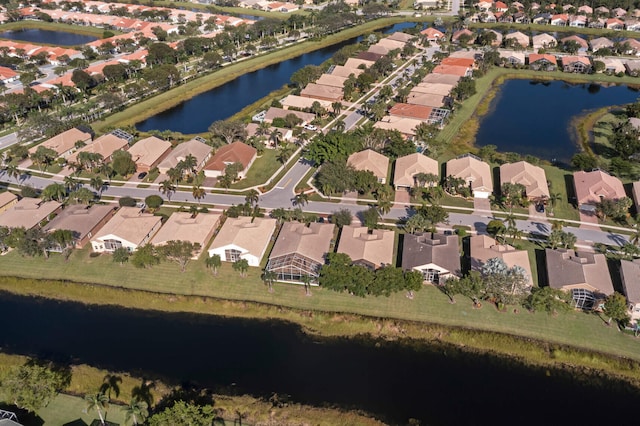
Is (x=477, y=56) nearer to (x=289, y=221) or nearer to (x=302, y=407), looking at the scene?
(x=289, y=221)

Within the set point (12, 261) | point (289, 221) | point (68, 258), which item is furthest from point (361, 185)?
→ point (12, 261)

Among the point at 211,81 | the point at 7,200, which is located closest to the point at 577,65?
the point at 211,81

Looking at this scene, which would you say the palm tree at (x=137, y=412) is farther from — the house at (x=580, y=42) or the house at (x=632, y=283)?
the house at (x=580, y=42)

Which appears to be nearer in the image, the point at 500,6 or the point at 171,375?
the point at 171,375

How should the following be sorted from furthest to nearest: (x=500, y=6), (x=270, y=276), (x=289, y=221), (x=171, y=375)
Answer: (x=500, y=6) → (x=289, y=221) → (x=270, y=276) → (x=171, y=375)

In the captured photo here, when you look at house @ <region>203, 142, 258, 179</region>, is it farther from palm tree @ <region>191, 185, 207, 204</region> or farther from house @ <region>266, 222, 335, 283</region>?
house @ <region>266, 222, 335, 283</region>

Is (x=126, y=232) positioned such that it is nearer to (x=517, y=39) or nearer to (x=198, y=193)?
(x=198, y=193)

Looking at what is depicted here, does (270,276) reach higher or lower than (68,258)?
higher

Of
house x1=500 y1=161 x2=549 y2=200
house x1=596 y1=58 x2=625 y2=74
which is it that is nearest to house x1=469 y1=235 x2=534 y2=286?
house x1=500 y1=161 x2=549 y2=200
